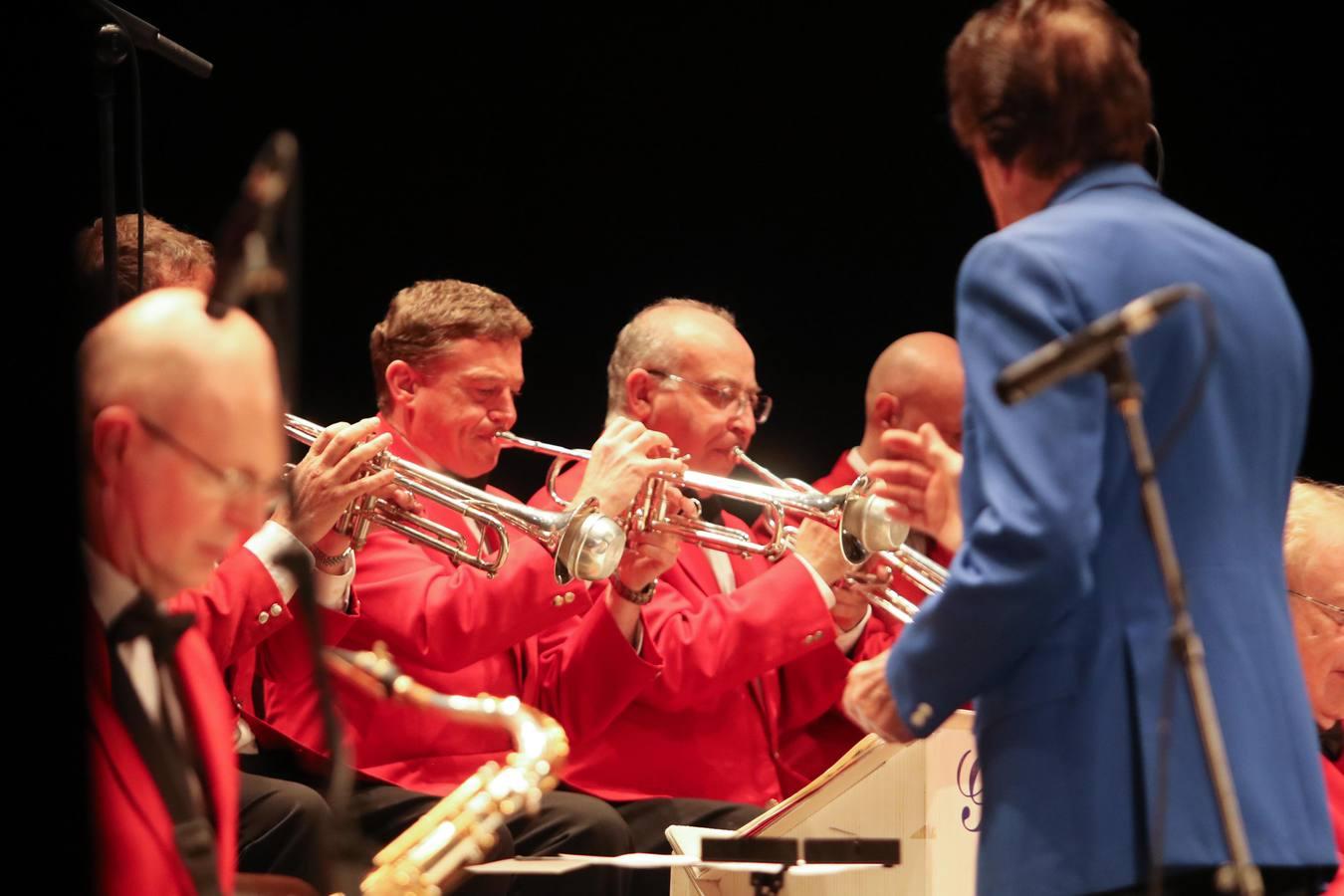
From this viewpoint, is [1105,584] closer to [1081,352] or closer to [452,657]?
[1081,352]

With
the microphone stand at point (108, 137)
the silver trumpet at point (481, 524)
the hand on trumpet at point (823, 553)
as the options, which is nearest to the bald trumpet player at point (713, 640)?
the hand on trumpet at point (823, 553)

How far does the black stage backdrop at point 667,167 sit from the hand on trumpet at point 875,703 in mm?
3138

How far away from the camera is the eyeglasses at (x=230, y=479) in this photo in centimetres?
143

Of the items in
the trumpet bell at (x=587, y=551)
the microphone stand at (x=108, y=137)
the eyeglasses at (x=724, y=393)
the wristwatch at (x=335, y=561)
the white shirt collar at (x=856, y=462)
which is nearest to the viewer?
the microphone stand at (x=108, y=137)

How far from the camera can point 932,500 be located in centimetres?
202

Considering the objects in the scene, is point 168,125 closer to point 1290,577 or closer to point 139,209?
point 139,209

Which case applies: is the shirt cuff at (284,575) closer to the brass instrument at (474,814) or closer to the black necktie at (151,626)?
the brass instrument at (474,814)

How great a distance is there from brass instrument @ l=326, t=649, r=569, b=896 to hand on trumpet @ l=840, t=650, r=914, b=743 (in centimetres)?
45

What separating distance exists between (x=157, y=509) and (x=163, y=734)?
21cm

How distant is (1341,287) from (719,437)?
223 centimetres

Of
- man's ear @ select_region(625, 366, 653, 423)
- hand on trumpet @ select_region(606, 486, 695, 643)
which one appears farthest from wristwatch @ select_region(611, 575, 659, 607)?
man's ear @ select_region(625, 366, 653, 423)

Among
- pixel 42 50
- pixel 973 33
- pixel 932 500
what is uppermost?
pixel 973 33

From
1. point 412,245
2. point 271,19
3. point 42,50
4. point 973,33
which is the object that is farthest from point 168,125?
point 42,50

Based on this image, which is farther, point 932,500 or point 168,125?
point 168,125
